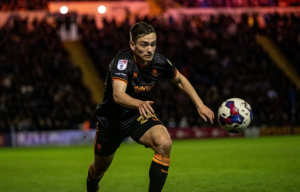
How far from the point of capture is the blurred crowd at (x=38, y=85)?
60.4 feet

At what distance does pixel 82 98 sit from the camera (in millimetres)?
19781

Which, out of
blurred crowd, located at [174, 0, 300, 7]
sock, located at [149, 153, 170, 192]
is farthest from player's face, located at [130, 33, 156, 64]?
blurred crowd, located at [174, 0, 300, 7]

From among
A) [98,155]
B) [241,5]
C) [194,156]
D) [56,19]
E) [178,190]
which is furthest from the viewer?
[241,5]

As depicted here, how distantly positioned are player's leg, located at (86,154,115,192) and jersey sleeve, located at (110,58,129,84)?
1.27 meters

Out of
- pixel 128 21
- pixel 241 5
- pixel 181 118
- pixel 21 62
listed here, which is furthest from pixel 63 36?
pixel 241 5

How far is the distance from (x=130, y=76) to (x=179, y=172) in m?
4.58

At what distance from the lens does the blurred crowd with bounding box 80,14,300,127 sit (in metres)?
21.1

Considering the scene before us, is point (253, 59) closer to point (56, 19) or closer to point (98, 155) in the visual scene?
point (56, 19)

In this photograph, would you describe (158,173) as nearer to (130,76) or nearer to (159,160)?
(159,160)

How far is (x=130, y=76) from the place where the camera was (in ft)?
18.3

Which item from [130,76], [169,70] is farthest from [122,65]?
[169,70]

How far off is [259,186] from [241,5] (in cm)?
2227

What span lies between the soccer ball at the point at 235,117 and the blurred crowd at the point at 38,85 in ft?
41.5

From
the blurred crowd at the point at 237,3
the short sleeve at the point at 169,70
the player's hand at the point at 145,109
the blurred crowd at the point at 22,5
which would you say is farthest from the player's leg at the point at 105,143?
the blurred crowd at the point at 237,3
